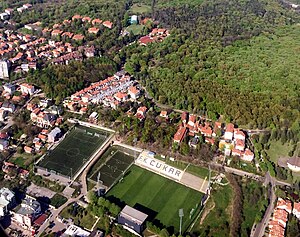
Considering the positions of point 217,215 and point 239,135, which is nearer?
point 217,215

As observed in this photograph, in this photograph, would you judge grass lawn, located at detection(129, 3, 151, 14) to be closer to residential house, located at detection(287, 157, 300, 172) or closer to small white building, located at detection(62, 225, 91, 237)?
residential house, located at detection(287, 157, 300, 172)

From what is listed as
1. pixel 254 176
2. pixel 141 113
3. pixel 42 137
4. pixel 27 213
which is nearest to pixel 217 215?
pixel 254 176

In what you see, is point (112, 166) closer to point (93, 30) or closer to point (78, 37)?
point (78, 37)

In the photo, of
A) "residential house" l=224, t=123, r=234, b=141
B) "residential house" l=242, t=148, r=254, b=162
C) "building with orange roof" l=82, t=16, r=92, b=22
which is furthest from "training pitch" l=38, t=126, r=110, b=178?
"building with orange roof" l=82, t=16, r=92, b=22

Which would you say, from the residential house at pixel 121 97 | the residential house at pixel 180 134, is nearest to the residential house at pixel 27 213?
the residential house at pixel 180 134

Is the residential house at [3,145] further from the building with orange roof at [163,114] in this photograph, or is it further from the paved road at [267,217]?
the paved road at [267,217]
